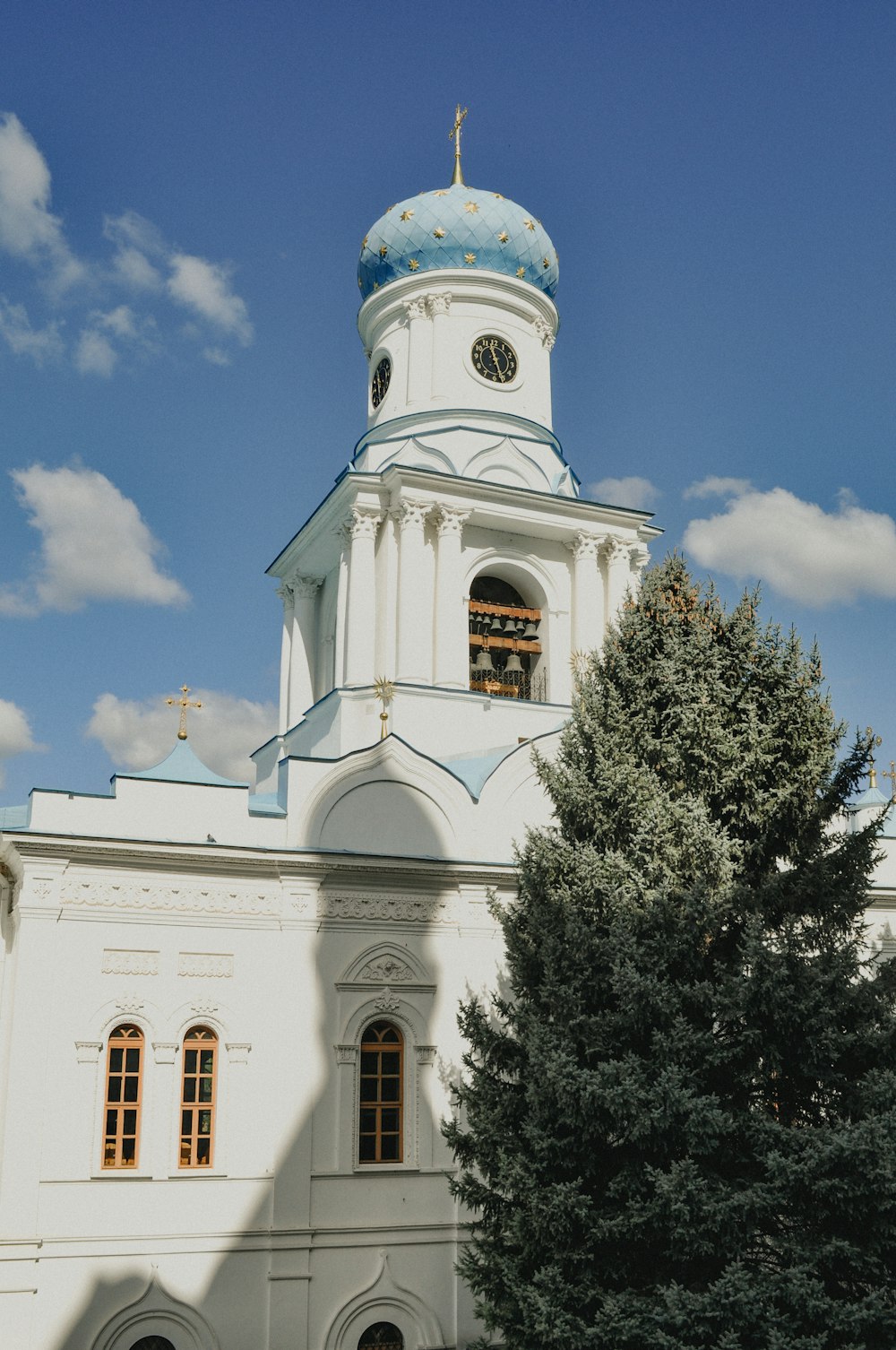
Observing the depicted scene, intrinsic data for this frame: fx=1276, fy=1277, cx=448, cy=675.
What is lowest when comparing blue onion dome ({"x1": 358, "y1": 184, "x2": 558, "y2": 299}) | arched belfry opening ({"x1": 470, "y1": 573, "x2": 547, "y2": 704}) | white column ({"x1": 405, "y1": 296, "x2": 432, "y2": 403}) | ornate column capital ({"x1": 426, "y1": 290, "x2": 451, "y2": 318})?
arched belfry opening ({"x1": 470, "y1": 573, "x2": 547, "y2": 704})

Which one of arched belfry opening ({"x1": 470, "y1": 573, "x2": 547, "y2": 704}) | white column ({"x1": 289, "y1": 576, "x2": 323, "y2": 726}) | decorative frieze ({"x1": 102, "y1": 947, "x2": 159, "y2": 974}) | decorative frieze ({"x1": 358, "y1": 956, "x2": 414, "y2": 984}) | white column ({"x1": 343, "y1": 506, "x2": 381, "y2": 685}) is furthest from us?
white column ({"x1": 289, "y1": 576, "x2": 323, "y2": 726})

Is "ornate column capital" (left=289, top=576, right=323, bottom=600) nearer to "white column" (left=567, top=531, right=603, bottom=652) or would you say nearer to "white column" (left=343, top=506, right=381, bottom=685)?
"white column" (left=343, top=506, right=381, bottom=685)

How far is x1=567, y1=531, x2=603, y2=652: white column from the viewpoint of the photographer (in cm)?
1905

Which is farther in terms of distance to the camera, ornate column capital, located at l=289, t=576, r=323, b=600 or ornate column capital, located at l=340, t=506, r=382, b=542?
ornate column capital, located at l=289, t=576, r=323, b=600

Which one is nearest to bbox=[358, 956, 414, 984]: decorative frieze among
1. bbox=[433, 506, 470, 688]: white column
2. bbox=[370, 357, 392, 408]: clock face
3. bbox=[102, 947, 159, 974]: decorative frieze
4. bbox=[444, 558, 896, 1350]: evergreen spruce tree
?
bbox=[102, 947, 159, 974]: decorative frieze

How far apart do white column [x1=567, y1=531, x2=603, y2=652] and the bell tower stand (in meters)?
0.02

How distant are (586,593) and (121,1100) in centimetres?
986

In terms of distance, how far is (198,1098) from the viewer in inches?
538

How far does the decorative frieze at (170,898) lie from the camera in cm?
1363

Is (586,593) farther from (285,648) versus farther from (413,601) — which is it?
(285,648)

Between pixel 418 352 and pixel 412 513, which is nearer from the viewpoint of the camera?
pixel 412 513

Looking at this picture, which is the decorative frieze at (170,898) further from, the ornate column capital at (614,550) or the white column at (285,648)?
the ornate column capital at (614,550)

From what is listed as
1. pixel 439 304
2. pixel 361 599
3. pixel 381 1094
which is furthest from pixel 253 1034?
pixel 439 304

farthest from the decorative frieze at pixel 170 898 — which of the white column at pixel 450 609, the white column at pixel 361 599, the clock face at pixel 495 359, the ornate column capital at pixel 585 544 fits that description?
the clock face at pixel 495 359
